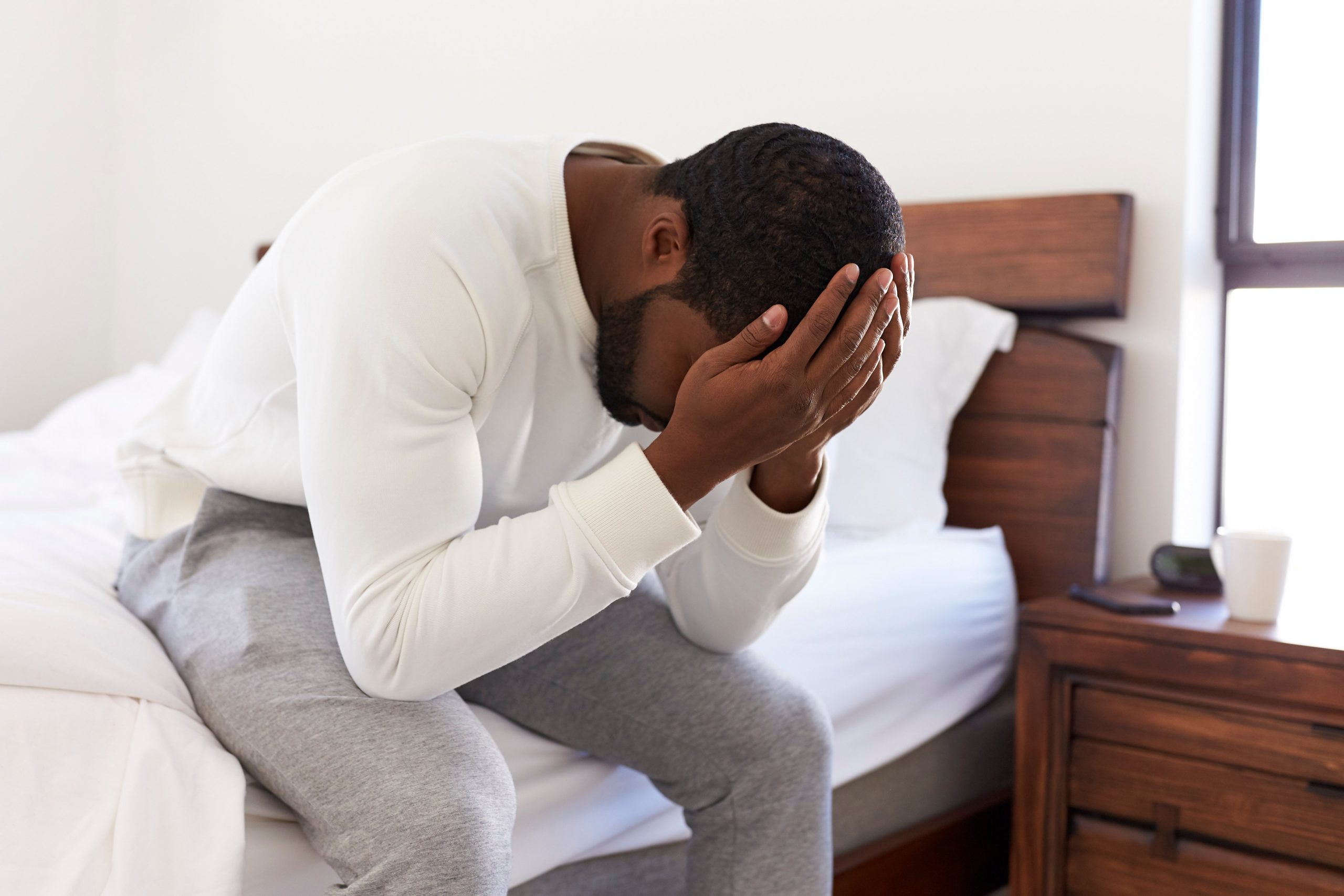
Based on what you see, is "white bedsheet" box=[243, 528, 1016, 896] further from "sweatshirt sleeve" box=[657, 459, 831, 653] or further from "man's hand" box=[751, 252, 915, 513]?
"man's hand" box=[751, 252, 915, 513]

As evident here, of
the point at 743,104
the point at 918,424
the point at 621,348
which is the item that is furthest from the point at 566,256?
the point at 743,104

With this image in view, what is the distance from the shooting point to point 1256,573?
51.4 inches

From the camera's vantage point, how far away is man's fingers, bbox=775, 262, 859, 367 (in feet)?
2.49

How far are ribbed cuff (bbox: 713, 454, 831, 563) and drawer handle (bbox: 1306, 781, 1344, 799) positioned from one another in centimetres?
63

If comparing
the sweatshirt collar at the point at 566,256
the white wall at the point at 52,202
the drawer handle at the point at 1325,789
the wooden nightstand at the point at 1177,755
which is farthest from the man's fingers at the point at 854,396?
the white wall at the point at 52,202

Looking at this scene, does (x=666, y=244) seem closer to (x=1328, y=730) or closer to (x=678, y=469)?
(x=678, y=469)

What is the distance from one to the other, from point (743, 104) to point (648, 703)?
4.41 ft

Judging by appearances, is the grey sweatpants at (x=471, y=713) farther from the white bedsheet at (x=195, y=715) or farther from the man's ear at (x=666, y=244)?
the man's ear at (x=666, y=244)

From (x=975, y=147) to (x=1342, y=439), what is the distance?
2.36 feet

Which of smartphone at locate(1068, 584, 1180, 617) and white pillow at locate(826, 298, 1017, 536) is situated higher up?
white pillow at locate(826, 298, 1017, 536)

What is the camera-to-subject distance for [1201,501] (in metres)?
1.76

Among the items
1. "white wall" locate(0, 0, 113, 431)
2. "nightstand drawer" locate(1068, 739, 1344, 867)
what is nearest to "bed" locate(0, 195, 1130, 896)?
"nightstand drawer" locate(1068, 739, 1344, 867)

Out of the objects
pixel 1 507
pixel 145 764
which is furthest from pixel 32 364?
pixel 145 764

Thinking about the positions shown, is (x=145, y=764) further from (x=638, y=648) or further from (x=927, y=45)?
(x=927, y=45)
